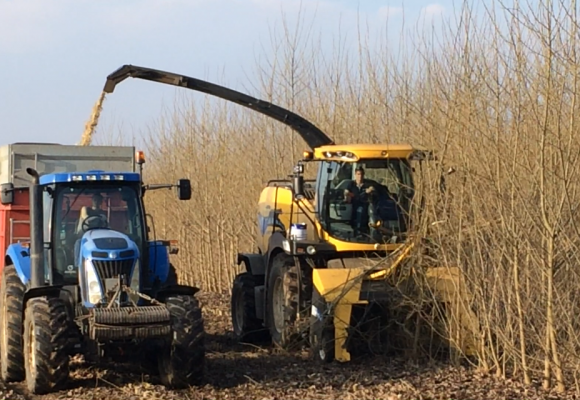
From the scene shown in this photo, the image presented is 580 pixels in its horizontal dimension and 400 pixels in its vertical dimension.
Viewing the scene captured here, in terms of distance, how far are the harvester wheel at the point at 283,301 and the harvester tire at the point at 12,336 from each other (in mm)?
2704

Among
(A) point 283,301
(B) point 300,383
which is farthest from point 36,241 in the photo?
(A) point 283,301

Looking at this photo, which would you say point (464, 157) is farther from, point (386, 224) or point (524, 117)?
point (386, 224)

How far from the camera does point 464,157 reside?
843 cm

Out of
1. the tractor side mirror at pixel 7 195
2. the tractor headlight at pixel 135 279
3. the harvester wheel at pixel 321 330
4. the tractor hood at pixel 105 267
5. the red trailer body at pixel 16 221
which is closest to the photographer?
the tractor hood at pixel 105 267

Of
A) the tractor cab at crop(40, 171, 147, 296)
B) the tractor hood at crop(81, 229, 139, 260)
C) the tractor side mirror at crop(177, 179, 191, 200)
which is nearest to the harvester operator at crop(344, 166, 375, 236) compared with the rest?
the tractor side mirror at crop(177, 179, 191, 200)

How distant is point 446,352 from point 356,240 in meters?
1.46

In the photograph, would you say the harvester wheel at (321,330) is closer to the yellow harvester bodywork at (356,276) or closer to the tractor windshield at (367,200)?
the yellow harvester bodywork at (356,276)

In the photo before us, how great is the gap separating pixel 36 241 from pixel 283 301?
9.70ft

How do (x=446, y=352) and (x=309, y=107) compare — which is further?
(x=309, y=107)

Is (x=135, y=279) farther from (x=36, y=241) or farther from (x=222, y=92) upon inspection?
(x=222, y=92)

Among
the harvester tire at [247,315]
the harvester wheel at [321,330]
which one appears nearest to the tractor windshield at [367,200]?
the harvester wheel at [321,330]

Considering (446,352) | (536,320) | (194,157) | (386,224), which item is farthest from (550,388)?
(194,157)

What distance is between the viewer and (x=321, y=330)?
9422mm

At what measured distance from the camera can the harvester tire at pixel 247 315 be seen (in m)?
11.6
